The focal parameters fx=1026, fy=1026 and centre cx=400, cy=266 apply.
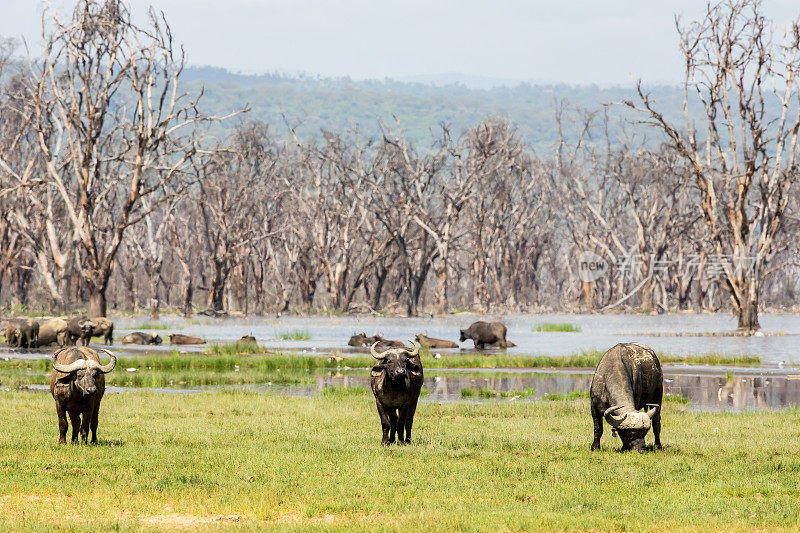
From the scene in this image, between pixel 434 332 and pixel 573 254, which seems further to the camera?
pixel 573 254

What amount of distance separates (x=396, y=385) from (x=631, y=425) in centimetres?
325

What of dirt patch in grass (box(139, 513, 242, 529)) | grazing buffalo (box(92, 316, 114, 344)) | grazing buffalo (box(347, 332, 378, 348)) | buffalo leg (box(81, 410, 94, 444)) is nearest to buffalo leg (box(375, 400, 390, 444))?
buffalo leg (box(81, 410, 94, 444))

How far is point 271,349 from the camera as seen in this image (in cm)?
3866

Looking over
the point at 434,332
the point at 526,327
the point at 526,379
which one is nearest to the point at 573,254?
the point at 526,327

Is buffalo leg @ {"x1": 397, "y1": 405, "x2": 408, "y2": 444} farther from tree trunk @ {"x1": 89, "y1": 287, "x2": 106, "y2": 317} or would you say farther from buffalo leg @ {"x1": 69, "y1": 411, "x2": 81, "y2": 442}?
tree trunk @ {"x1": 89, "y1": 287, "x2": 106, "y2": 317}

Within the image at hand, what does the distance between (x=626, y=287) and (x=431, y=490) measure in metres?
79.5

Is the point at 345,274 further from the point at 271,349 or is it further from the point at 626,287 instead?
the point at 271,349

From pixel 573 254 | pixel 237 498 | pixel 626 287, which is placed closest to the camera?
pixel 237 498

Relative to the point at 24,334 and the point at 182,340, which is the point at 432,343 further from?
the point at 24,334

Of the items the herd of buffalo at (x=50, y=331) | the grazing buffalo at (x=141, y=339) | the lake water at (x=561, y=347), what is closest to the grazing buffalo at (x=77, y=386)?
the lake water at (x=561, y=347)

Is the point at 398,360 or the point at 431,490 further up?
the point at 398,360

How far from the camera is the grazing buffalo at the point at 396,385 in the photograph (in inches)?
560

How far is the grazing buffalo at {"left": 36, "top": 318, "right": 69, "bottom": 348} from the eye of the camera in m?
38.2

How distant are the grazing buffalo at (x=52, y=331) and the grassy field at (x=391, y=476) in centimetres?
2070
